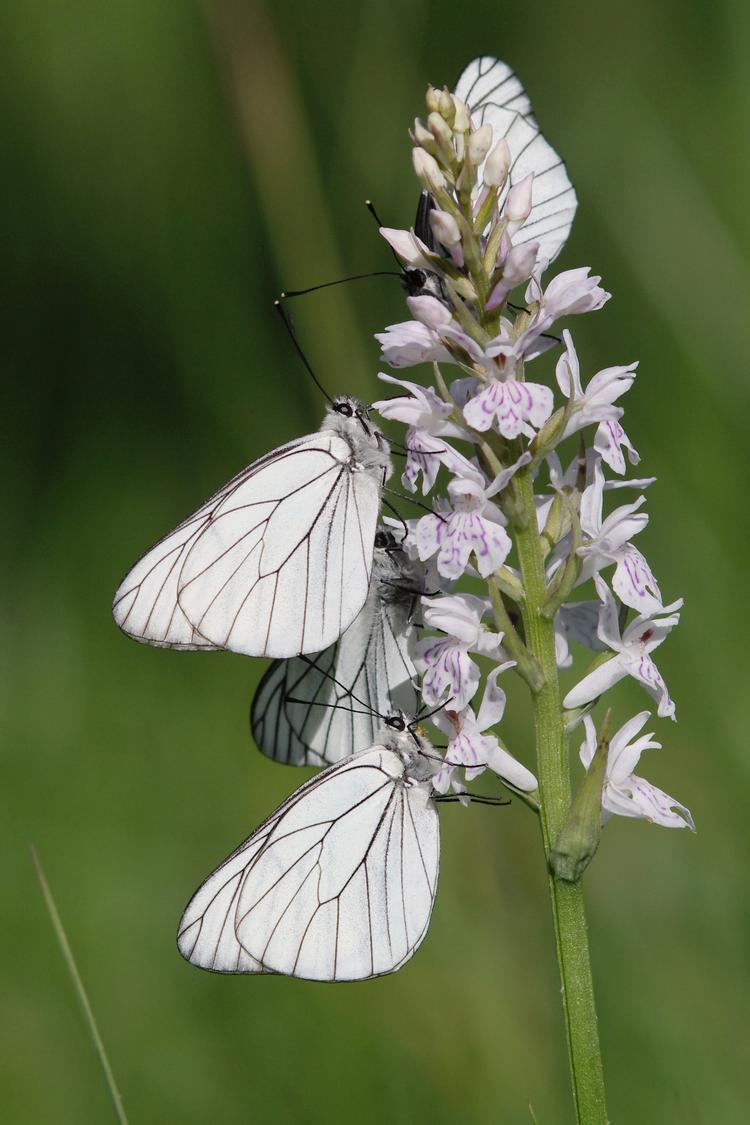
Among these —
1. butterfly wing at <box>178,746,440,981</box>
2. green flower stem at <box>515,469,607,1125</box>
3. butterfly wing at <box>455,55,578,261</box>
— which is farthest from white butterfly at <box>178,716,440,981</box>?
butterfly wing at <box>455,55,578,261</box>

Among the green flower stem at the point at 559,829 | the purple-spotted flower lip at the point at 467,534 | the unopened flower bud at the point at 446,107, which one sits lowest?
the green flower stem at the point at 559,829

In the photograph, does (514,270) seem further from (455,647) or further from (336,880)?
(336,880)

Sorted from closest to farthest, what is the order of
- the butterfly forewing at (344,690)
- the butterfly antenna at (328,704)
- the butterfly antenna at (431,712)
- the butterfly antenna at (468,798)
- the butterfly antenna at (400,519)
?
the butterfly antenna at (431,712) → the butterfly antenna at (468,798) → the butterfly antenna at (400,519) → the butterfly forewing at (344,690) → the butterfly antenna at (328,704)

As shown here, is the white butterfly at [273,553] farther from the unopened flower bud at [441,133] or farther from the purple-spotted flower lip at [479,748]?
the unopened flower bud at [441,133]

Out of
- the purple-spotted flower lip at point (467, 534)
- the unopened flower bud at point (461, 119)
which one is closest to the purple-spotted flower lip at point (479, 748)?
the purple-spotted flower lip at point (467, 534)

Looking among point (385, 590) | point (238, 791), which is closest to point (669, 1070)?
point (385, 590)

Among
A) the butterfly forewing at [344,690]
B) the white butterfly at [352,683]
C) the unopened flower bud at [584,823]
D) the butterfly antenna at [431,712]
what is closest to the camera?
the unopened flower bud at [584,823]

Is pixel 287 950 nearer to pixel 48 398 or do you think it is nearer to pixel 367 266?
pixel 367 266

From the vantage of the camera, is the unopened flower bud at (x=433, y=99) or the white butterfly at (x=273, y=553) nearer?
the unopened flower bud at (x=433, y=99)
